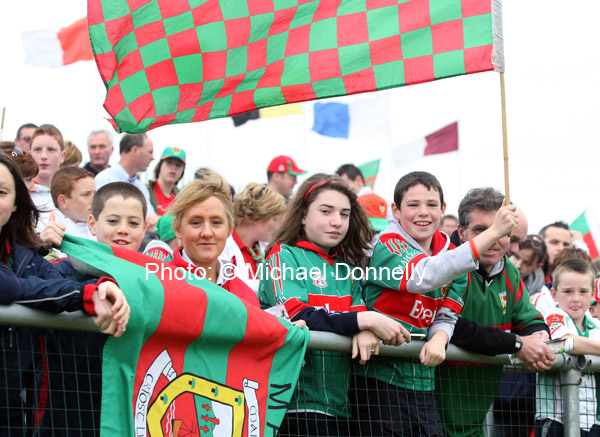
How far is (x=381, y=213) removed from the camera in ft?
27.1

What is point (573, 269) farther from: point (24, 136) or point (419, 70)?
point (24, 136)

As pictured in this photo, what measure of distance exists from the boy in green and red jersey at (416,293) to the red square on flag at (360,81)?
0.60 metres

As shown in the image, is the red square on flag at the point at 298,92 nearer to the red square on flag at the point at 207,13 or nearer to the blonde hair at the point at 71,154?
the red square on flag at the point at 207,13

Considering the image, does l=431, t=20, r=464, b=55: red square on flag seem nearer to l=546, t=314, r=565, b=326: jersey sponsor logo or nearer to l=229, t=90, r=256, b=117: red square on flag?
l=229, t=90, r=256, b=117: red square on flag

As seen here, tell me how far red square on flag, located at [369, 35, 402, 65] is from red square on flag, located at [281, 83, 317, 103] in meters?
0.41

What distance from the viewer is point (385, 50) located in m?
4.70

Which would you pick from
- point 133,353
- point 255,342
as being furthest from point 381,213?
point 133,353

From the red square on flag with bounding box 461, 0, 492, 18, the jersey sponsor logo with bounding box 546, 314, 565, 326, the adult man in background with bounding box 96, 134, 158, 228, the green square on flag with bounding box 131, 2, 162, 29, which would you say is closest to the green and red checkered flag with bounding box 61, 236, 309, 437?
the green square on flag with bounding box 131, 2, 162, 29

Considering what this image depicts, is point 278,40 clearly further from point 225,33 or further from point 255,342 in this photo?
point 255,342

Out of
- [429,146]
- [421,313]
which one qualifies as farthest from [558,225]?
[429,146]

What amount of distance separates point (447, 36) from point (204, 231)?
1816 mm

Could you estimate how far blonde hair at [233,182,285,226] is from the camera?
6461mm

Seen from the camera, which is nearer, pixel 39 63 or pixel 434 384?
pixel 434 384

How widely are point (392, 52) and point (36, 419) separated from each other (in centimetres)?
282
